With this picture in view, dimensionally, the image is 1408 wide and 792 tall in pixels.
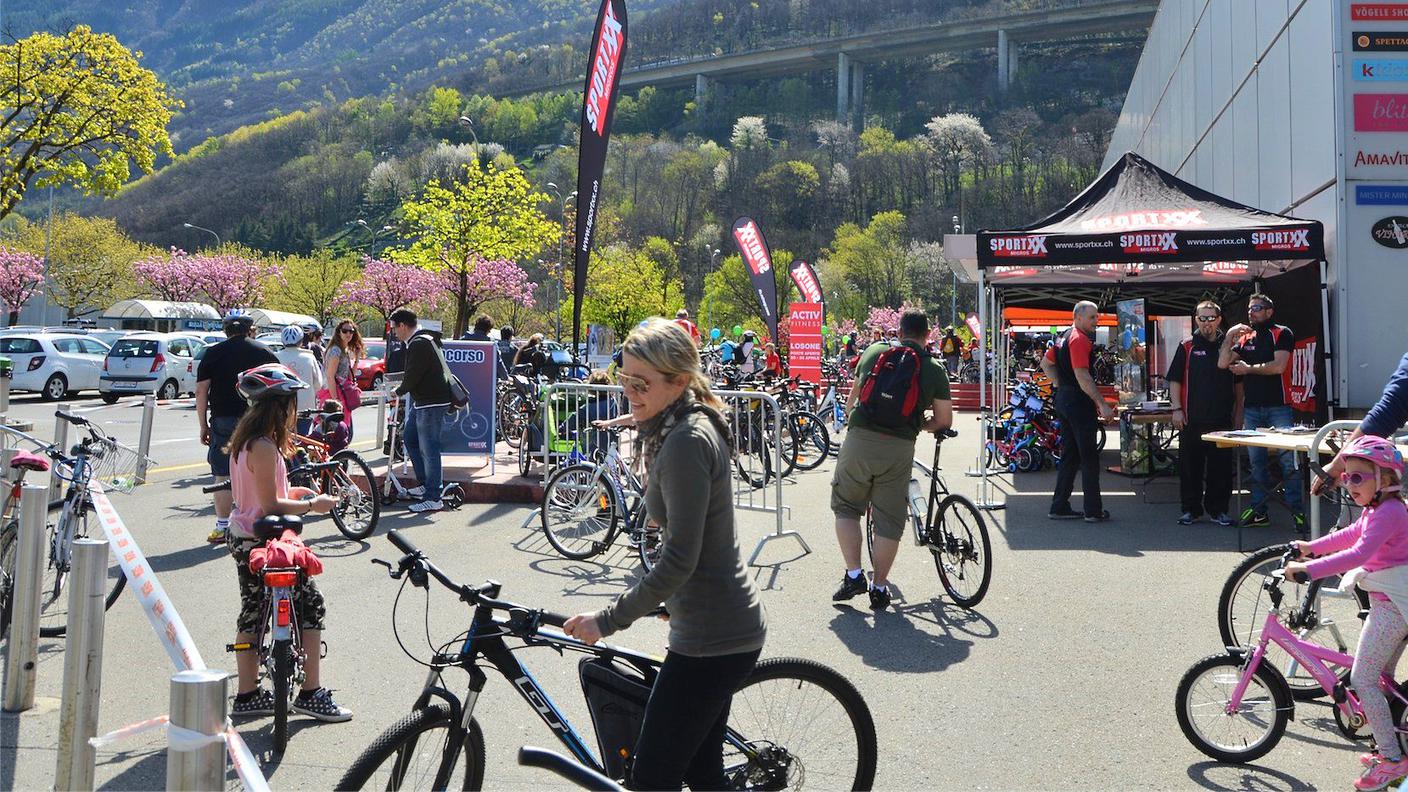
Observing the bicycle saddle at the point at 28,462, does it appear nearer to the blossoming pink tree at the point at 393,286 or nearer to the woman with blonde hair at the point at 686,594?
the woman with blonde hair at the point at 686,594

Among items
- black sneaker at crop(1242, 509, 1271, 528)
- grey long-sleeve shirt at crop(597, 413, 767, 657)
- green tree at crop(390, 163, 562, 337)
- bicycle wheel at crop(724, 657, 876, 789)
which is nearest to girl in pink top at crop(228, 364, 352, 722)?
bicycle wheel at crop(724, 657, 876, 789)

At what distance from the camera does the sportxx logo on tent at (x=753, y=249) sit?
25844mm

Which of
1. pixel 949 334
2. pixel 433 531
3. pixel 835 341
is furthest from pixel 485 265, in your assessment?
pixel 433 531

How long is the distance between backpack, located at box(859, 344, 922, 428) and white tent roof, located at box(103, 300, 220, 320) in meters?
54.2

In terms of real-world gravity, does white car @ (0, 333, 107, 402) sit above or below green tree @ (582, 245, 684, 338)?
below

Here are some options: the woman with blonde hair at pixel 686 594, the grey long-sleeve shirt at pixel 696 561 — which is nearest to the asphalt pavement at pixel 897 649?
the woman with blonde hair at pixel 686 594

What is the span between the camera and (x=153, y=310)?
178 ft

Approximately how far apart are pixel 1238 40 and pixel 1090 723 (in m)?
13.6

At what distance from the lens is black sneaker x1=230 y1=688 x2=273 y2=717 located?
496 cm

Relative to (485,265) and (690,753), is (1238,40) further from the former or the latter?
(485,265)

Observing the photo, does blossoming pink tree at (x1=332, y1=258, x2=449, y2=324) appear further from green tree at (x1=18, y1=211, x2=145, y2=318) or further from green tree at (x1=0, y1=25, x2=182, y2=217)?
green tree at (x1=0, y1=25, x2=182, y2=217)

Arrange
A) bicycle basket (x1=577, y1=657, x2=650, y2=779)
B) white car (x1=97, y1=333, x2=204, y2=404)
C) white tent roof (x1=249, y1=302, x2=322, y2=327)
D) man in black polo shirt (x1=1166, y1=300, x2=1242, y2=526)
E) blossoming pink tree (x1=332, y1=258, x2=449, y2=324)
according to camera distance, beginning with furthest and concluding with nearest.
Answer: blossoming pink tree (x1=332, y1=258, x2=449, y2=324) → white tent roof (x1=249, y1=302, x2=322, y2=327) → white car (x1=97, y1=333, x2=204, y2=404) → man in black polo shirt (x1=1166, y1=300, x2=1242, y2=526) → bicycle basket (x1=577, y1=657, x2=650, y2=779)

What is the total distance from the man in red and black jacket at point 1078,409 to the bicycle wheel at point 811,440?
188 inches

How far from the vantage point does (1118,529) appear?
10023 millimetres
